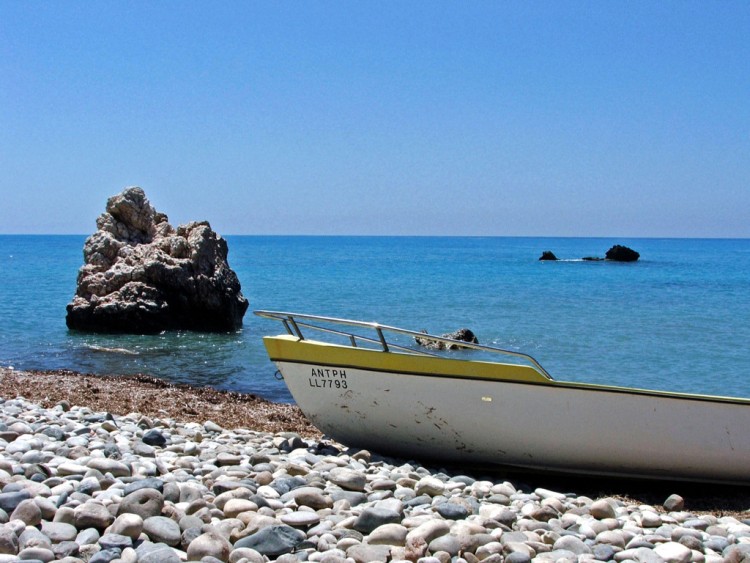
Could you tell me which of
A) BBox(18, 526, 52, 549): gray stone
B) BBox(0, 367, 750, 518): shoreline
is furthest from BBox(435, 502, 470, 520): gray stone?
BBox(18, 526, 52, 549): gray stone

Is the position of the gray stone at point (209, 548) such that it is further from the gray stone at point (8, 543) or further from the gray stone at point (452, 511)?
the gray stone at point (452, 511)

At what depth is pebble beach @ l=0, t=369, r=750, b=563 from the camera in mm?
5062

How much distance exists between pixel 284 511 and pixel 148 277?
17.9 meters

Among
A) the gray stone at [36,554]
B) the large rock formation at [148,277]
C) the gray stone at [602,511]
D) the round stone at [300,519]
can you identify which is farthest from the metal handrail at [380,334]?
the large rock formation at [148,277]

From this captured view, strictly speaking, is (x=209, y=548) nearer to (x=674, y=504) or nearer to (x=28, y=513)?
(x=28, y=513)

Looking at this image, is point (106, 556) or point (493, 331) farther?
point (493, 331)

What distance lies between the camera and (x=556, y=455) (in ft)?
28.0

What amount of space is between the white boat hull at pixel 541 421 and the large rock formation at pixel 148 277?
14768 mm

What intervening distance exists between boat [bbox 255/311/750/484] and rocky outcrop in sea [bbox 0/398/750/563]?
677 millimetres

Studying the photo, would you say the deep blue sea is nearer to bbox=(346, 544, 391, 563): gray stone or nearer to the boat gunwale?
the boat gunwale

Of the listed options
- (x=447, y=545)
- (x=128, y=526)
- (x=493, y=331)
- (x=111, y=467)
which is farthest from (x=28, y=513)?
(x=493, y=331)

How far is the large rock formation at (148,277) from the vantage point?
22422mm

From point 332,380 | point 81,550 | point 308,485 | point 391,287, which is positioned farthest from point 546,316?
point 81,550

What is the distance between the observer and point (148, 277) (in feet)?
74.0
